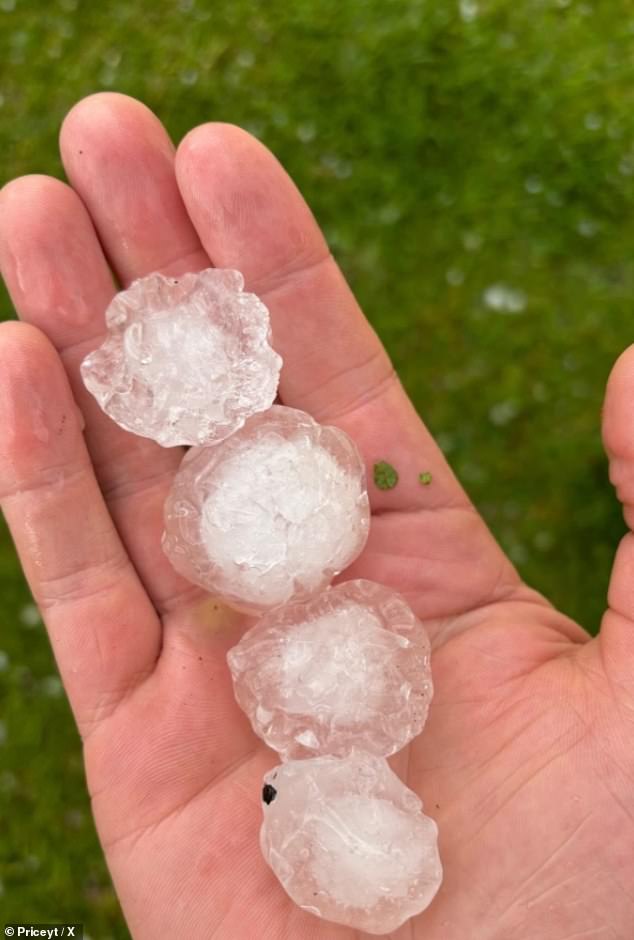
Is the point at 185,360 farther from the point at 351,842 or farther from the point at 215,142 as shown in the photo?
the point at 351,842

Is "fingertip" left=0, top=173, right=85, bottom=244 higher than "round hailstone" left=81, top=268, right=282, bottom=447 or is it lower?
higher

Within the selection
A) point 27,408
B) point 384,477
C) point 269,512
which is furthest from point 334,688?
point 27,408

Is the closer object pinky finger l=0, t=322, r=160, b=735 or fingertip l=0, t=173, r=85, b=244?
pinky finger l=0, t=322, r=160, b=735

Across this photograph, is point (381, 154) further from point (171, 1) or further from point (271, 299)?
point (271, 299)

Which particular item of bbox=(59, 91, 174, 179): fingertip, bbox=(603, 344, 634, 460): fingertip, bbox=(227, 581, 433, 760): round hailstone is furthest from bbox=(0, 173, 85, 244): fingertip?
bbox=(603, 344, 634, 460): fingertip

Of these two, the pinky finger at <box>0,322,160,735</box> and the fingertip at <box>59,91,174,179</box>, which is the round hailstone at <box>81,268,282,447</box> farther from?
the fingertip at <box>59,91,174,179</box>

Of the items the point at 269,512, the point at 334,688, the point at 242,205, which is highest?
the point at 242,205

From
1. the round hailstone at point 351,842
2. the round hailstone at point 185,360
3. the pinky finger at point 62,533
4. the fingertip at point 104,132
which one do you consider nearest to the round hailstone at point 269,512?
the round hailstone at point 185,360
